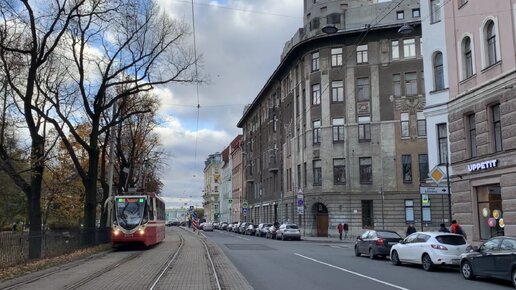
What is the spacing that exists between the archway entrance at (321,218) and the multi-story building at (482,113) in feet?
93.5

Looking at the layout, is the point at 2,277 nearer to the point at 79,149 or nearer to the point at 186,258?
the point at 186,258

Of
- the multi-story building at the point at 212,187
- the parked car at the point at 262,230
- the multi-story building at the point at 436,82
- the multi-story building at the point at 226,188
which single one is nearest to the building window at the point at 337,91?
the parked car at the point at 262,230

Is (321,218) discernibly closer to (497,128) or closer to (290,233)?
(290,233)

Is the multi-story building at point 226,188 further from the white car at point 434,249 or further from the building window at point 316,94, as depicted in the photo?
the white car at point 434,249

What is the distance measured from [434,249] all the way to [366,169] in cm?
3325

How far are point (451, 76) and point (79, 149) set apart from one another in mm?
36177

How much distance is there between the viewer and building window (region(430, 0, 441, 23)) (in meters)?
29.2

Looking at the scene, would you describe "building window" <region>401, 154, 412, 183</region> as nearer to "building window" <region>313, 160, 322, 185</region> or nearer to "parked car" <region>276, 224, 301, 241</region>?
"building window" <region>313, 160, 322, 185</region>

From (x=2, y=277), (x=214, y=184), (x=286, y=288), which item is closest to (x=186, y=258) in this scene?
(x=2, y=277)

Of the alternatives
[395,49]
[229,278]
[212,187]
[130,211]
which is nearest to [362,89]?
[395,49]

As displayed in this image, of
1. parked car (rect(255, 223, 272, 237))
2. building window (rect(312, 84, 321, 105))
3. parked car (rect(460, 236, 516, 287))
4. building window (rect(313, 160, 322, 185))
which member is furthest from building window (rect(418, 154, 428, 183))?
parked car (rect(460, 236, 516, 287))

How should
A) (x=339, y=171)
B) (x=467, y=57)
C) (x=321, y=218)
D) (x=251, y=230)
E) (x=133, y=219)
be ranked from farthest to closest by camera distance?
(x=251, y=230), (x=321, y=218), (x=339, y=171), (x=133, y=219), (x=467, y=57)

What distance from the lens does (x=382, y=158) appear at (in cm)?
5134

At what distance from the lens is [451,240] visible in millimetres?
19109
